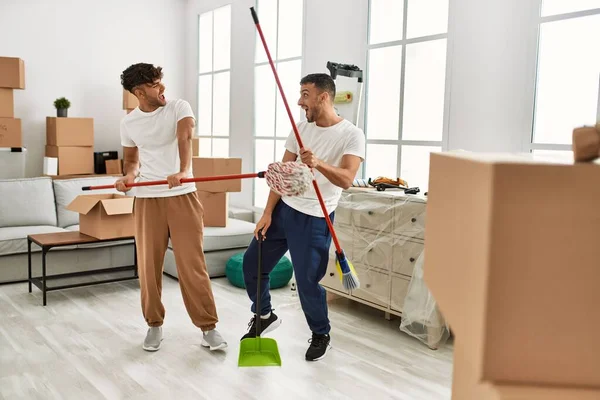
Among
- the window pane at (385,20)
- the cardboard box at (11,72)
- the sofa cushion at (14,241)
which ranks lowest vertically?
the sofa cushion at (14,241)

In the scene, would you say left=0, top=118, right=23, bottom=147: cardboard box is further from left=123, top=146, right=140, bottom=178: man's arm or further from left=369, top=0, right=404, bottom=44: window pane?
left=369, top=0, right=404, bottom=44: window pane

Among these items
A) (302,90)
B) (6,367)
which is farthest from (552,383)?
(6,367)

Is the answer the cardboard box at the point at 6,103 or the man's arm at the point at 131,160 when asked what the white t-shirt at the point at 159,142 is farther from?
the cardboard box at the point at 6,103

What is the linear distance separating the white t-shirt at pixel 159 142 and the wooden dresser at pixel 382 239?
1.12m

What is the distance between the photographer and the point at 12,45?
5.85m

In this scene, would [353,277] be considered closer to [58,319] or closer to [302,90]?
[302,90]

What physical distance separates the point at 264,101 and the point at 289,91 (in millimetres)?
436

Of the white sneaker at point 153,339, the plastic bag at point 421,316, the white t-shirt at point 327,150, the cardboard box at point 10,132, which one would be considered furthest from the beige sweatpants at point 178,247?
the cardboard box at point 10,132

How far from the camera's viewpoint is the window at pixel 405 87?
3.93 metres

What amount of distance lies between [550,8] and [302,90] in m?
1.45

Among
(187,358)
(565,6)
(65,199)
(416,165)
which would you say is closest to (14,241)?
(65,199)

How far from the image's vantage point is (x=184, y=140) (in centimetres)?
304

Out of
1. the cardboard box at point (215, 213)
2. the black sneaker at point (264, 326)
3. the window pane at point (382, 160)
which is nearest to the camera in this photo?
the black sneaker at point (264, 326)

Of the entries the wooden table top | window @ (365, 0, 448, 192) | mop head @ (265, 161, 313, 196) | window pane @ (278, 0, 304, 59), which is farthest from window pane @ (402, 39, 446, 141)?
the wooden table top
